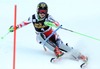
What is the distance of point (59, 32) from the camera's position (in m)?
5.40

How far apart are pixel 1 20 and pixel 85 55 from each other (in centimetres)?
189

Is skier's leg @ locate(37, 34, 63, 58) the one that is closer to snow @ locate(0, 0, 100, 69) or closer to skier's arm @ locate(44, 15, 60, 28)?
snow @ locate(0, 0, 100, 69)

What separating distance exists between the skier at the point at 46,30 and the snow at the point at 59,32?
10 cm

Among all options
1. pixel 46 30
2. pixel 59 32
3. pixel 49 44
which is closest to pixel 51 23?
pixel 46 30

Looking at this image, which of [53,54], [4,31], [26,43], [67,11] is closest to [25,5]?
[67,11]

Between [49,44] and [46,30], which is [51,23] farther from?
[49,44]

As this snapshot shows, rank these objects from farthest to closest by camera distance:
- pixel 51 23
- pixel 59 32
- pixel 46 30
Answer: pixel 59 32
pixel 46 30
pixel 51 23

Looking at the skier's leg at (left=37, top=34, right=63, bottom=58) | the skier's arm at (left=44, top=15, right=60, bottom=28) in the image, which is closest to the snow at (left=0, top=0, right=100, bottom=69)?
the skier's leg at (left=37, top=34, right=63, bottom=58)

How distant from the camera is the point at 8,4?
6.73 metres

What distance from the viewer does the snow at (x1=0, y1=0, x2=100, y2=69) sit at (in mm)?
4273

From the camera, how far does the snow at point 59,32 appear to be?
4.27 m

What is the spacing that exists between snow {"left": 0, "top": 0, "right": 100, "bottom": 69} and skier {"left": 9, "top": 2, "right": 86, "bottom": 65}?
0.10 meters

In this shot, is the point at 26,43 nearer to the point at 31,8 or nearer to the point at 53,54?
the point at 53,54

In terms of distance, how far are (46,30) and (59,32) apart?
938 millimetres
